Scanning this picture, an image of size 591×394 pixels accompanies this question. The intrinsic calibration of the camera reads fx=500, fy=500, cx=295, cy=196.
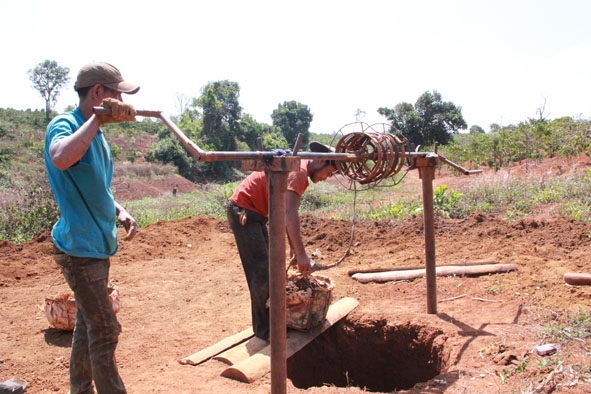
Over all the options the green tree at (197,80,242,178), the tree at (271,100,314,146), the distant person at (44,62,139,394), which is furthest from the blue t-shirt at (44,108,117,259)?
the tree at (271,100,314,146)

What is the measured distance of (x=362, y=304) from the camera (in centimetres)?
516

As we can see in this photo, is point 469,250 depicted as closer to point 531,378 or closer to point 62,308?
point 531,378

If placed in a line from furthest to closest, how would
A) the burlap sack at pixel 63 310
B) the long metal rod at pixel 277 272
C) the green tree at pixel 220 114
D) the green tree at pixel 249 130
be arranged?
the green tree at pixel 249 130 < the green tree at pixel 220 114 < the burlap sack at pixel 63 310 < the long metal rod at pixel 277 272

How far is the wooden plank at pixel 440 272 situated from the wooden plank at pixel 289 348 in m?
0.87

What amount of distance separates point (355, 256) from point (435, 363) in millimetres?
3448

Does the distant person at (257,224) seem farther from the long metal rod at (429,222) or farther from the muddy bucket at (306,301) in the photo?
the long metal rod at (429,222)

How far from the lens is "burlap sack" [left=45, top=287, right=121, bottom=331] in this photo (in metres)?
4.30

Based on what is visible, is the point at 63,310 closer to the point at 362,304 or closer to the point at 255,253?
the point at 255,253

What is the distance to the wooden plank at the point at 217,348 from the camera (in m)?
3.85

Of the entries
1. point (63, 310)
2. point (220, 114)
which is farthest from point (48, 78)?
point (63, 310)

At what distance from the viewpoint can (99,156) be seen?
267 cm

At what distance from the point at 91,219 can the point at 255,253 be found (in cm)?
167

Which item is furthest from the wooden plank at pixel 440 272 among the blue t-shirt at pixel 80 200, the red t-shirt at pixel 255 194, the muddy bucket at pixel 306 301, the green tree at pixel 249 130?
the green tree at pixel 249 130

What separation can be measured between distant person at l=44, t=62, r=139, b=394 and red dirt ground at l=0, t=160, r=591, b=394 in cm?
92
